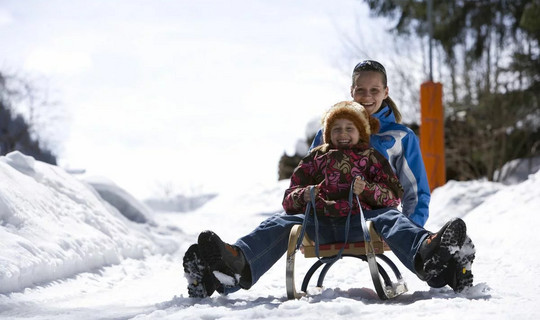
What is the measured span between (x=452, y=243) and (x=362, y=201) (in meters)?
0.64

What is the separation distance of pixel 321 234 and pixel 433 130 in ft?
28.7

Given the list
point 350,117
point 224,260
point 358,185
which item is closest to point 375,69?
point 350,117

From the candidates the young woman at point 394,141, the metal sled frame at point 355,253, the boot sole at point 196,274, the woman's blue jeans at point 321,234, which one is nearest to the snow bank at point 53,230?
the boot sole at point 196,274

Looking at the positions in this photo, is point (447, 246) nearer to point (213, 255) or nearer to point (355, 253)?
point (355, 253)

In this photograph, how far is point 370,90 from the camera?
13.3 feet

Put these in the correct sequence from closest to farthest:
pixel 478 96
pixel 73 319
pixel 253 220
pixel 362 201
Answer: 1. pixel 73 319
2. pixel 362 201
3. pixel 253 220
4. pixel 478 96

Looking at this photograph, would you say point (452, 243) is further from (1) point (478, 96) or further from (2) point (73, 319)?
(1) point (478, 96)

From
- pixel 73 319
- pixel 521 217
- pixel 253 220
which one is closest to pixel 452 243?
pixel 73 319

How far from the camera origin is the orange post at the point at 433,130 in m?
11.8

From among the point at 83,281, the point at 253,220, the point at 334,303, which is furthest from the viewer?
the point at 253,220

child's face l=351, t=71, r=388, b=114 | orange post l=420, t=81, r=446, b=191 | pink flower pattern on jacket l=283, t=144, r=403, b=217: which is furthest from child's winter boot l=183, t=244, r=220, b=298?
orange post l=420, t=81, r=446, b=191

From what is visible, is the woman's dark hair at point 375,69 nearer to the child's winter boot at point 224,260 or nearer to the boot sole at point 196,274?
the child's winter boot at point 224,260

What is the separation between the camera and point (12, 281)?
3.96 m

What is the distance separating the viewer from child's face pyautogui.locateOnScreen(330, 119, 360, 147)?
3572 millimetres
